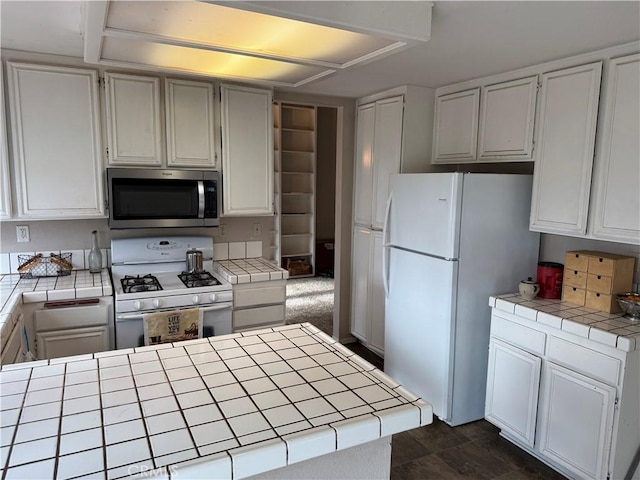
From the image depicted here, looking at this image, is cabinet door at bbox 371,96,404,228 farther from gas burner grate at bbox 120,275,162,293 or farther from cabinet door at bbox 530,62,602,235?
gas burner grate at bbox 120,275,162,293

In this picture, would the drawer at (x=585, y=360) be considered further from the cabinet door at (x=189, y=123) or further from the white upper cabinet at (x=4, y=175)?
the white upper cabinet at (x=4, y=175)

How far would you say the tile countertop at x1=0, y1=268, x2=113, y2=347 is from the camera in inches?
92.4

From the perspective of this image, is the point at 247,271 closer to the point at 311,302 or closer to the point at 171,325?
the point at 171,325

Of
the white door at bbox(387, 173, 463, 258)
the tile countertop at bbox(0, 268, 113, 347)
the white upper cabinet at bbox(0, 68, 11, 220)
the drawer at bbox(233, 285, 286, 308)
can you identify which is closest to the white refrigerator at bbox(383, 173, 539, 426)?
the white door at bbox(387, 173, 463, 258)

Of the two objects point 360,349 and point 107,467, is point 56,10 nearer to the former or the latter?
point 107,467

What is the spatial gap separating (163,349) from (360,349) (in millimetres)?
2642

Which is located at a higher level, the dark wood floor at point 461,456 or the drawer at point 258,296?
the drawer at point 258,296

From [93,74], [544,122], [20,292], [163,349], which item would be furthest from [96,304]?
[544,122]

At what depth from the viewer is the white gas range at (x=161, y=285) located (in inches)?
104

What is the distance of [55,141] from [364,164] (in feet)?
7.55

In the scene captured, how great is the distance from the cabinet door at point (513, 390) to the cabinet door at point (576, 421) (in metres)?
0.06

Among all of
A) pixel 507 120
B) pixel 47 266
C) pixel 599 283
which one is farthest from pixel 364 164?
pixel 47 266

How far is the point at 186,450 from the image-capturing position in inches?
39.9

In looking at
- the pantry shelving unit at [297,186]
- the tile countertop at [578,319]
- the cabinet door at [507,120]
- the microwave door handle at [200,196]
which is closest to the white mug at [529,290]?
the tile countertop at [578,319]
